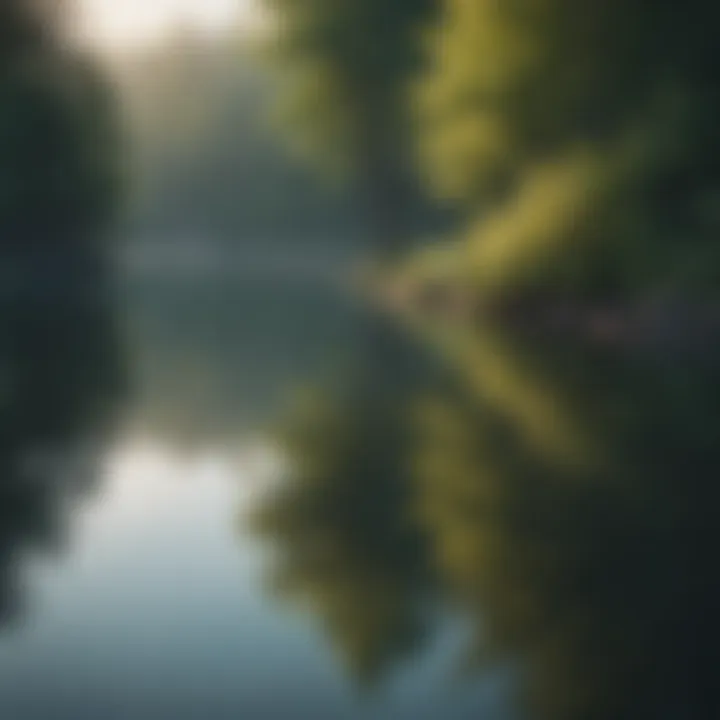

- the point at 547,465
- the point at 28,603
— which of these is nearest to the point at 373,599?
the point at 28,603

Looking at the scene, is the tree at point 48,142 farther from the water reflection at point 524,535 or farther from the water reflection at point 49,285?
the water reflection at point 524,535

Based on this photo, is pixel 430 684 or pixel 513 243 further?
pixel 513 243

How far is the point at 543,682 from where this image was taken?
4.86 metres

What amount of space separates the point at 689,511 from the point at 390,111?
27.6m

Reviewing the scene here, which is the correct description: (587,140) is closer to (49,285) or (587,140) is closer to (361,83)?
(49,285)

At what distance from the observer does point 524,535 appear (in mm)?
6895

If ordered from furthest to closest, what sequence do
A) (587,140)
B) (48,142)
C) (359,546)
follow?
(48,142)
(587,140)
(359,546)

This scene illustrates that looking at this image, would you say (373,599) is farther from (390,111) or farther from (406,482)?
(390,111)

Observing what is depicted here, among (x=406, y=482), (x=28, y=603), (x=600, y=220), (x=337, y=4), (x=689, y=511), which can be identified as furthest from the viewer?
(x=337, y=4)

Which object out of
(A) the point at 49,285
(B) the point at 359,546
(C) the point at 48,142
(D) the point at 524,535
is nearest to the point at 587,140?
(D) the point at 524,535

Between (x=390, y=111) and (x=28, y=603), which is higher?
(x=390, y=111)

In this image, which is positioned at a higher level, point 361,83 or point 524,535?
point 361,83

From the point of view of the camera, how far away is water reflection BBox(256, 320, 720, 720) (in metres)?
5.11

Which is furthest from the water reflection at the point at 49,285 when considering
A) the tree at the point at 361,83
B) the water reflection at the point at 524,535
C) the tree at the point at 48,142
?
the tree at the point at 361,83
